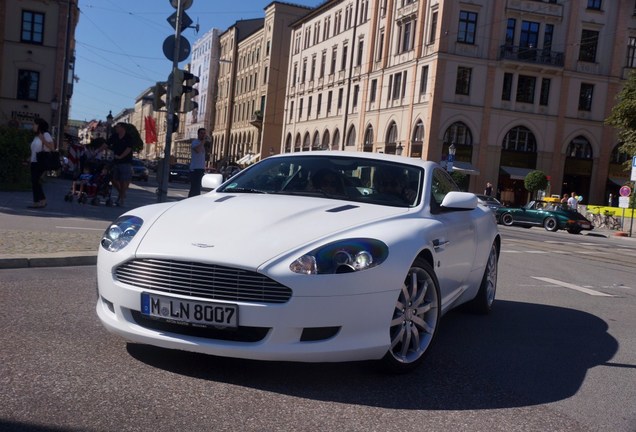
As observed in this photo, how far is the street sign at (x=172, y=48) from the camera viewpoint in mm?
13312

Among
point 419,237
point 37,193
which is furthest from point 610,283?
point 37,193

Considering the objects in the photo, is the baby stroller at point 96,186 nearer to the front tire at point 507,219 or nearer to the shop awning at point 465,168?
the front tire at point 507,219

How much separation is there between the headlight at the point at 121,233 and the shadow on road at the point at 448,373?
71 cm

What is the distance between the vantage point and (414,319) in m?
4.68

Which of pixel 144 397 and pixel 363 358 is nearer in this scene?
pixel 144 397

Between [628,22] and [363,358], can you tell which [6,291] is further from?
[628,22]

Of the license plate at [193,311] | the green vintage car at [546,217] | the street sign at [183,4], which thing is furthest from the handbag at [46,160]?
the green vintage car at [546,217]

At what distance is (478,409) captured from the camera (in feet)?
13.3

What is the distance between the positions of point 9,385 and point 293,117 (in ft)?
237

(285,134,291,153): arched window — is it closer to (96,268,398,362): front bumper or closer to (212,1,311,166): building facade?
(212,1,311,166): building facade

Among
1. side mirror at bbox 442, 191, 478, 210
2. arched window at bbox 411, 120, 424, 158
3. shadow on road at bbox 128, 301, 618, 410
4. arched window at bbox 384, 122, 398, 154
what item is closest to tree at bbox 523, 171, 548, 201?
arched window at bbox 411, 120, 424, 158

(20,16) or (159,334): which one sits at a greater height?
(20,16)

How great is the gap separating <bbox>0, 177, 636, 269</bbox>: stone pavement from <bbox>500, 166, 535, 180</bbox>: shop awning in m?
37.3

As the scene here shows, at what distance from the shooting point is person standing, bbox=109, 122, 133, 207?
15312 millimetres
